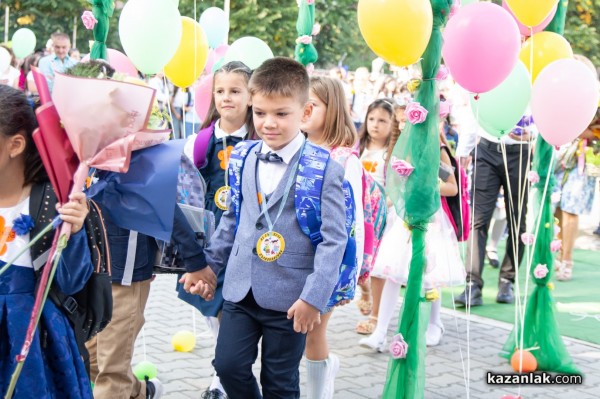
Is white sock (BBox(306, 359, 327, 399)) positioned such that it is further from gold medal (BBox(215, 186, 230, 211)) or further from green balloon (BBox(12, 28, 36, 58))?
green balloon (BBox(12, 28, 36, 58))

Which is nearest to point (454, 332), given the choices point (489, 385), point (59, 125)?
point (489, 385)

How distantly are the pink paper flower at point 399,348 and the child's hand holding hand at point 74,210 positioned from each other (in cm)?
228

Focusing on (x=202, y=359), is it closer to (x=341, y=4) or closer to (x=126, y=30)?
(x=126, y=30)

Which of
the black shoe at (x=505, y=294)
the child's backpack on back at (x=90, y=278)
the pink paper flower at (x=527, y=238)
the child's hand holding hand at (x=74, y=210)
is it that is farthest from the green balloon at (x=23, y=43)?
the child's hand holding hand at (x=74, y=210)

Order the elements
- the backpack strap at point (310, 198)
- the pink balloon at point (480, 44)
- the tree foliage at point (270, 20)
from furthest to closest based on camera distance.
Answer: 1. the tree foliage at point (270, 20)
2. the pink balloon at point (480, 44)
3. the backpack strap at point (310, 198)

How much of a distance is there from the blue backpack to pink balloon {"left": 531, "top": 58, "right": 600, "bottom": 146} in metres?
1.80

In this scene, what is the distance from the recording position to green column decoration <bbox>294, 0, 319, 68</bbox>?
6270 mm

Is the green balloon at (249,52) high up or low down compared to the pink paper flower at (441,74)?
down

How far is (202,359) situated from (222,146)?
1575 mm

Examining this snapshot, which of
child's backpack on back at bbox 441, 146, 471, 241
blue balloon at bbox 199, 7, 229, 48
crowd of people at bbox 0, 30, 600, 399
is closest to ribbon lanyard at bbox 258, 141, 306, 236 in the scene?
crowd of people at bbox 0, 30, 600, 399

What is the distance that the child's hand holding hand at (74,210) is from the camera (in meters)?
2.96

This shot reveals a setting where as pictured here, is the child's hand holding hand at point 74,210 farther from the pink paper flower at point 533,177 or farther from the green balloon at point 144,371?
the pink paper flower at point 533,177

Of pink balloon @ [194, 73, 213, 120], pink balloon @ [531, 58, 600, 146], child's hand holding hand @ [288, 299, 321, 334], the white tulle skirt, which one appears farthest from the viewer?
pink balloon @ [194, 73, 213, 120]

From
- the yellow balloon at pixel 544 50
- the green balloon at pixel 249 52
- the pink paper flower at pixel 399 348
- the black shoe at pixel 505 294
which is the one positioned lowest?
the black shoe at pixel 505 294
